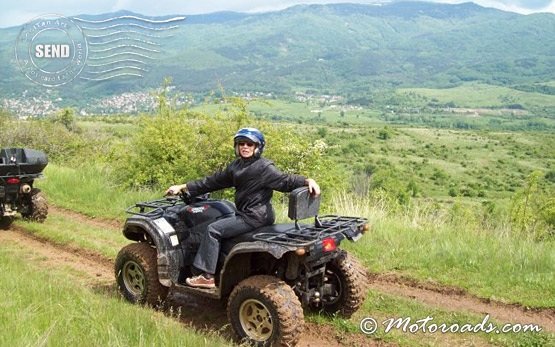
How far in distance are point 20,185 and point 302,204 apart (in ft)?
26.2

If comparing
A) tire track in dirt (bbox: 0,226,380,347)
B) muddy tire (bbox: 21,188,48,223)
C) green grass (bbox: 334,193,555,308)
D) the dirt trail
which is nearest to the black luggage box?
muddy tire (bbox: 21,188,48,223)

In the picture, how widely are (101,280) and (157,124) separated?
7.67 meters

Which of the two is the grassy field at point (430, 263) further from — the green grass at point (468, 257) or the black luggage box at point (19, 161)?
the black luggage box at point (19, 161)

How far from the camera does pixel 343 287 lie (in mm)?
6352

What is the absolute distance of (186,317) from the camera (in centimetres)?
663

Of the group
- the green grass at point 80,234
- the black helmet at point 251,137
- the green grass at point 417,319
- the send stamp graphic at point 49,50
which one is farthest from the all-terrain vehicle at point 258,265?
the send stamp graphic at point 49,50

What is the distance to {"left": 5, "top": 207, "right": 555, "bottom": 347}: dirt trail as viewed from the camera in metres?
6.07

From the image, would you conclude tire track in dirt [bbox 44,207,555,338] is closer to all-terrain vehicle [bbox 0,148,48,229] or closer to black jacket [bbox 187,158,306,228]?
black jacket [bbox 187,158,306,228]

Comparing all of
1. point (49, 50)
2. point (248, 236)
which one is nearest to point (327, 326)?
point (248, 236)

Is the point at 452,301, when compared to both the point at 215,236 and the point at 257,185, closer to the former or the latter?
the point at 257,185

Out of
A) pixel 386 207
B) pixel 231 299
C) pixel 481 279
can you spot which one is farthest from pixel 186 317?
pixel 386 207

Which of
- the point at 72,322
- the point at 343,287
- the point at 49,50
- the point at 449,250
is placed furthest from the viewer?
the point at 49,50

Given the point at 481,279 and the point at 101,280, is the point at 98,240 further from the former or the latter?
the point at 481,279

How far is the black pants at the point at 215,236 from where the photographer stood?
611 centimetres
